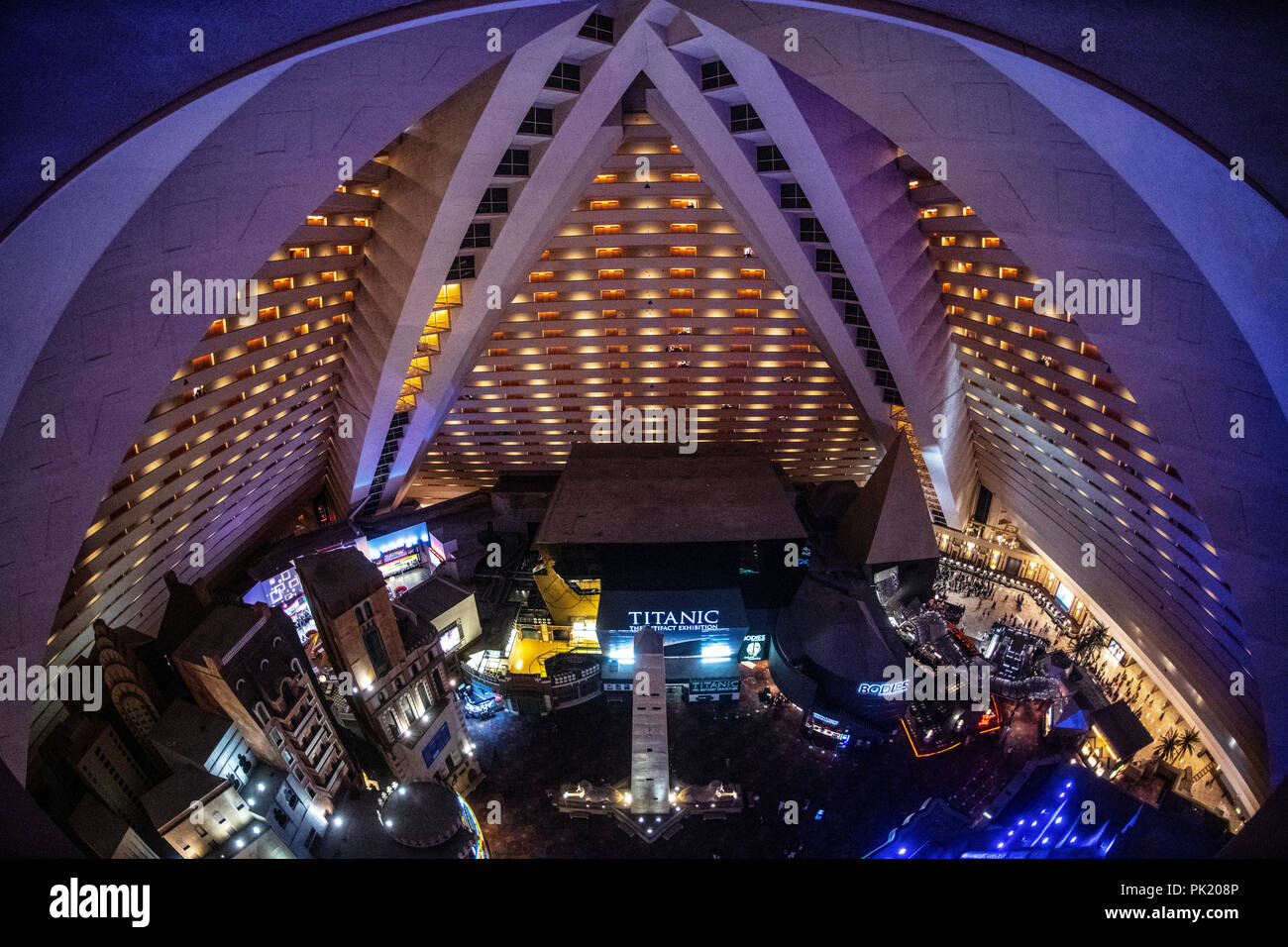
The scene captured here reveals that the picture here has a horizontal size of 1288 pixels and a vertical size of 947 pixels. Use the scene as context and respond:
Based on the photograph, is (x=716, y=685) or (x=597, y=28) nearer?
(x=597, y=28)

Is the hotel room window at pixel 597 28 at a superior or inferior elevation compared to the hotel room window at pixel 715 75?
superior

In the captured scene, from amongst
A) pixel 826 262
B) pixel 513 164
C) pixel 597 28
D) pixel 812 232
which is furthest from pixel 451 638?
pixel 597 28

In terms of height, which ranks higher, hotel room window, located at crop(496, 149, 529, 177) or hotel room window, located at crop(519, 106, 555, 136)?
hotel room window, located at crop(519, 106, 555, 136)

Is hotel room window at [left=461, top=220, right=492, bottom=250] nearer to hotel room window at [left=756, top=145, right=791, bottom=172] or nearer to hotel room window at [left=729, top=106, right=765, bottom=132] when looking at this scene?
hotel room window at [left=729, top=106, right=765, bottom=132]

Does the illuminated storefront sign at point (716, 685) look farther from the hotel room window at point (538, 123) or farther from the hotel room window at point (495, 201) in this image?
the hotel room window at point (538, 123)

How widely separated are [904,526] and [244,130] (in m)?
28.8

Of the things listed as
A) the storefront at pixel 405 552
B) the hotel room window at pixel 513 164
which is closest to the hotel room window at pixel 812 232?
the hotel room window at pixel 513 164

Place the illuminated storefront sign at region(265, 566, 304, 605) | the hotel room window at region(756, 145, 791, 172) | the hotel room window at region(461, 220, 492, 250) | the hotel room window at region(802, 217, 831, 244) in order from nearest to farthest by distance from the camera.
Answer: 1. the hotel room window at region(756, 145, 791, 172)
2. the hotel room window at region(461, 220, 492, 250)
3. the hotel room window at region(802, 217, 831, 244)
4. the illuminated storefront sign at region(265, 566, 304, 605)

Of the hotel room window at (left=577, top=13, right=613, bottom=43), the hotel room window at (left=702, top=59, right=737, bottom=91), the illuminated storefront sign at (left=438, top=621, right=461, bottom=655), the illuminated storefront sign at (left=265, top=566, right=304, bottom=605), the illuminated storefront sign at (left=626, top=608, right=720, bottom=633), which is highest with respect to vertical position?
the hotel room window at (left=577, top=13, right=613, bottom=43)

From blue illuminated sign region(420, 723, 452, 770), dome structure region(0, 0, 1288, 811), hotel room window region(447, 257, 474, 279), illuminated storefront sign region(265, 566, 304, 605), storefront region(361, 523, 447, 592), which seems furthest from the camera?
storefront region(361, 523, 447, 592)

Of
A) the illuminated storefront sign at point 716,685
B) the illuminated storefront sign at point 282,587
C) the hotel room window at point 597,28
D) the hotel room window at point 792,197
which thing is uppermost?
the hotel room window at point 597,28

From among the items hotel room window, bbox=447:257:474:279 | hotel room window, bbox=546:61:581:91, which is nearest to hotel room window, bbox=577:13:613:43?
hotel room window, bbox=546:61:581:91

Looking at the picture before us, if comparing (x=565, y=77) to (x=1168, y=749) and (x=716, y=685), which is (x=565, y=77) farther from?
(x=1168, y=749)
